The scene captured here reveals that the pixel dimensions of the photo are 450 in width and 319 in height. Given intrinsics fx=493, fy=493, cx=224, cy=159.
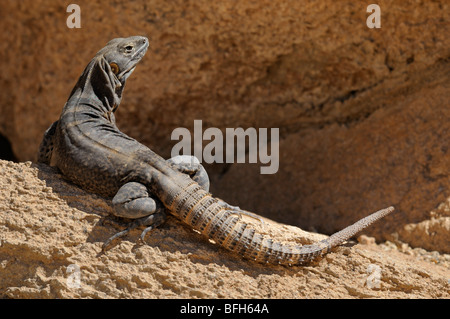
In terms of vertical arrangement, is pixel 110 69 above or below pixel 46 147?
above

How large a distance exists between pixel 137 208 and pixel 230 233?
2.42ft

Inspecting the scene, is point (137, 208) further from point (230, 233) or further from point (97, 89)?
point (97, 89)

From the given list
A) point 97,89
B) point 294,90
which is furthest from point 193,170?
point 294,90

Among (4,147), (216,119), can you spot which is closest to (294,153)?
(216,119)

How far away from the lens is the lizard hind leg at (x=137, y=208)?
3764 mm

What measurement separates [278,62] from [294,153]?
117 cm

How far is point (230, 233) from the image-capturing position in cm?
368

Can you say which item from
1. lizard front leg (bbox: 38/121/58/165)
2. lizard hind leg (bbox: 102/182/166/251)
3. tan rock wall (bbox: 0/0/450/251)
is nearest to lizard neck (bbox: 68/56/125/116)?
lizard front leg (bbox: 38/121/58/165)

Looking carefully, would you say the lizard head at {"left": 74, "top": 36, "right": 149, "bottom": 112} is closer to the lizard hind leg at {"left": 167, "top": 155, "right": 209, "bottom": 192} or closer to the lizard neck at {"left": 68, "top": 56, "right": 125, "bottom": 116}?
the lizard neck at {"left": 68, "top": 56, "right": 125, "bottom": 116}

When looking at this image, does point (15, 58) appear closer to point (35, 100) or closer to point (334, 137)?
point (35, 100)

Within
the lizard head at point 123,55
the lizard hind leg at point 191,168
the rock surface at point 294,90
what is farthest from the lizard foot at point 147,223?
the rock surface at point 294,90

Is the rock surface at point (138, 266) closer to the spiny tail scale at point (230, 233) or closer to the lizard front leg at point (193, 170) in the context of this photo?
the spiny tail scale at point (230, 233)

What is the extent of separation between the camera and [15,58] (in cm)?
711

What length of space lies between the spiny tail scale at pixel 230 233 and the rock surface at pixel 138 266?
4.7 inches
